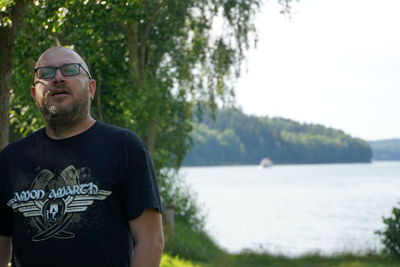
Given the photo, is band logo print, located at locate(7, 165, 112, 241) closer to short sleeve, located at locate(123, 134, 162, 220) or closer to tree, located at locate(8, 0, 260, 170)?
short sleeve, located at locate(123, 134, 162, 220)

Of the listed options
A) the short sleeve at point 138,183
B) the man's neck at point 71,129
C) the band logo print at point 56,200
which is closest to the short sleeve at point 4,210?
the band logo print at point 56,200

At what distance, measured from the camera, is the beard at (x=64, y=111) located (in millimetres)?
2900

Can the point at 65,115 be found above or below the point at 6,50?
below

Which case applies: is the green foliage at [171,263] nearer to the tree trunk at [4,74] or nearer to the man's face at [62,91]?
the tree trunk at [4,74]

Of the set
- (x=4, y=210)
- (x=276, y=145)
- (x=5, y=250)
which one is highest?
(x=276, y=145)

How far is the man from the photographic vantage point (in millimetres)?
2830

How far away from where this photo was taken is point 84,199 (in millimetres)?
2820

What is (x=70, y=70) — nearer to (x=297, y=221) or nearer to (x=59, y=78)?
(x=59, y=78)

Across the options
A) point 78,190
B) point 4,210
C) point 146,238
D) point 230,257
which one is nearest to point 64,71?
point 78,190

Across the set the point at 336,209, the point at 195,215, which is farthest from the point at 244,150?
the point at 195,215

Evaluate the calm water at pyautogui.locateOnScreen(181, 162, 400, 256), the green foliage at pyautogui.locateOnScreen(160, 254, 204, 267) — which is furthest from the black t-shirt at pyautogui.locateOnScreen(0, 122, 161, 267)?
the calm water at pyautogui.locateOnScreen(181, 162, 400, 256)

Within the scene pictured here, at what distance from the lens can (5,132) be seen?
6664mm

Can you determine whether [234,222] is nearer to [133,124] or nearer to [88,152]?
[133,124]

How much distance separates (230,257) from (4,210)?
50.7 ft
